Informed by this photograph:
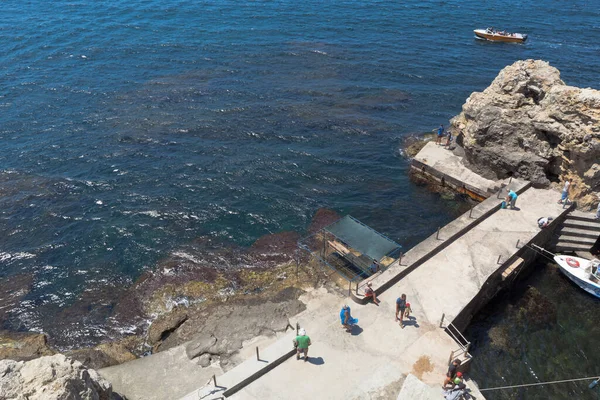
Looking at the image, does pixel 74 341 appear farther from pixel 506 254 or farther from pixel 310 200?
pixel 506 254

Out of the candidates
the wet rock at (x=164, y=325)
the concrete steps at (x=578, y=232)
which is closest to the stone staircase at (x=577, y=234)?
the concrete steps at (x=578, y=232)

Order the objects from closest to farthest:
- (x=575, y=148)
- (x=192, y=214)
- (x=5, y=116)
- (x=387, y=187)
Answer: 1. (x=575, y=148)
2. (x=192, y=214)
3. (x=387, y=187)
4. (x=5, y=116)

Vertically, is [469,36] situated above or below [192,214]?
above

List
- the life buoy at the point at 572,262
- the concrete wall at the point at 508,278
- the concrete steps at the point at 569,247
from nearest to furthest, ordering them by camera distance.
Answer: the concrete wall at the point at 508,278
the life buoy at the point at 572,262
the concrete steps at the point at 569,247

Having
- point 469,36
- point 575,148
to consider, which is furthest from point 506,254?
point 469,36

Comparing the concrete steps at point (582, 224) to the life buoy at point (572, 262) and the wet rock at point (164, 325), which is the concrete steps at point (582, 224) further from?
the wet rock at point (164, 325)

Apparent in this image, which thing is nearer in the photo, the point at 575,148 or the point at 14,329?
the point at 14,329
